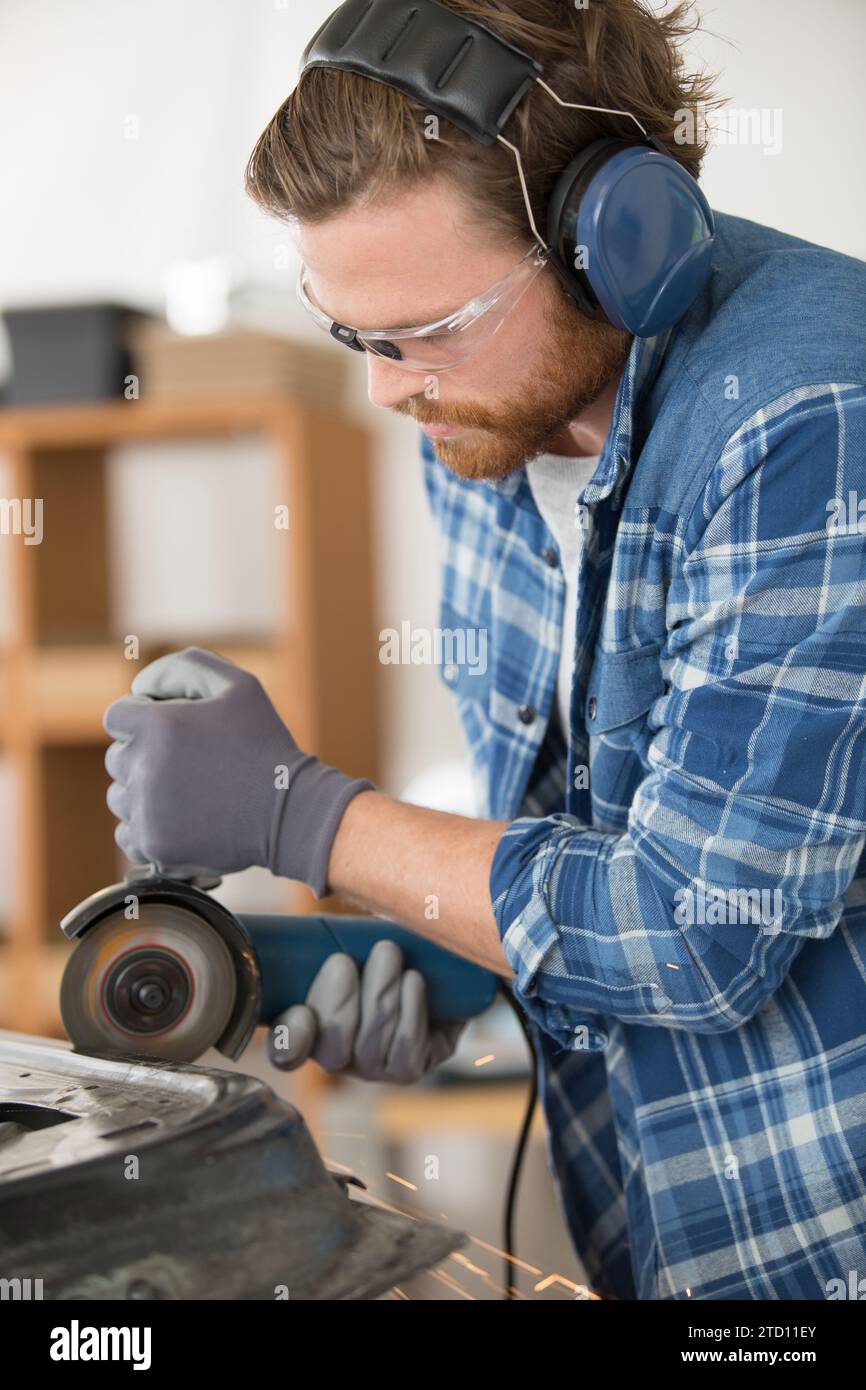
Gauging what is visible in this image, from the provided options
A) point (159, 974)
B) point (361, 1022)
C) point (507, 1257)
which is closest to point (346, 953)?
point (361, 1022)

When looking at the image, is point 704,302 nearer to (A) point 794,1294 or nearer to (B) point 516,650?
(B) point 516,650

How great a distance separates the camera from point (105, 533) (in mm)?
2912

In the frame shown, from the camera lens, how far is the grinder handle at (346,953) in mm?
972

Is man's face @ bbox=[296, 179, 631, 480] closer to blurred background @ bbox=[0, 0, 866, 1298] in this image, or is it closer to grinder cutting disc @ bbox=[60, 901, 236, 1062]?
grinder cutting disc @ bbox=[60, 901, 236, 1062]

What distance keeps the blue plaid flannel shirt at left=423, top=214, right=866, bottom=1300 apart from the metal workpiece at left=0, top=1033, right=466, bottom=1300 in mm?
225

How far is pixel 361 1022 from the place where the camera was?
3.25ft

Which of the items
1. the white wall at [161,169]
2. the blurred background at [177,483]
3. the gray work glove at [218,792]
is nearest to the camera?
the gray work glove at [218,792]

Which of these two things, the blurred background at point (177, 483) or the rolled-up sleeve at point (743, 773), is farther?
the blurred background at point (177, 483)

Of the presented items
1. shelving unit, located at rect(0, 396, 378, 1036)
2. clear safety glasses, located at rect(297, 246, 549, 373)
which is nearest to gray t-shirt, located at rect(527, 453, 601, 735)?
clear safety glasses, located at rect(297, 246, 549, 373)

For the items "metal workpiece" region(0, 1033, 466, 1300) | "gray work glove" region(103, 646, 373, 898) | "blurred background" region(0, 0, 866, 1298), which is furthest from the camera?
"blurred background" region(0, 0, 866, 1298)

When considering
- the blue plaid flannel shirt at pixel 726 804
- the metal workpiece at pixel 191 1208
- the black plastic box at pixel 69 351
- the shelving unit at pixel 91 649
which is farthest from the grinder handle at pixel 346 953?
the black plastic box at pixel 69 351

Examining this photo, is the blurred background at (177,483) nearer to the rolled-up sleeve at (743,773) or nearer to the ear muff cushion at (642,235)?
the rolled-up sleeve at (743,773)

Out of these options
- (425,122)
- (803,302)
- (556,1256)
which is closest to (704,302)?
(803,302)

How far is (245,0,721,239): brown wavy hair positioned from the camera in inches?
33.2
